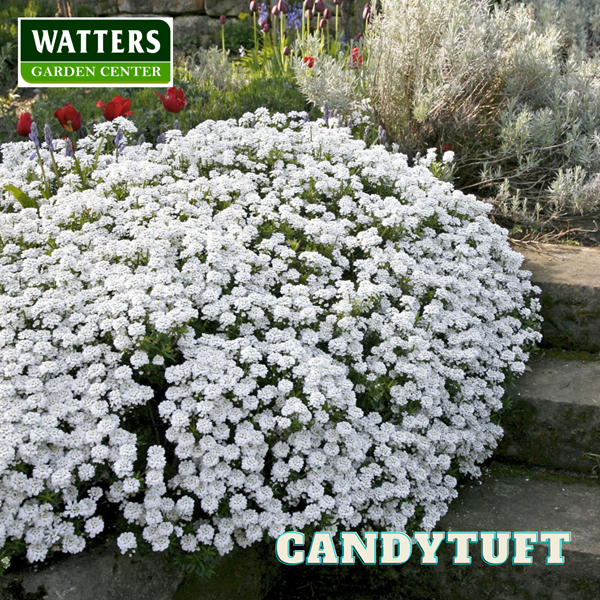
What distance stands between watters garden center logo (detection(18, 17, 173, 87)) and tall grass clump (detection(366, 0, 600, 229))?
1.83 meters

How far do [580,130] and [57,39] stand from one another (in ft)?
14.1

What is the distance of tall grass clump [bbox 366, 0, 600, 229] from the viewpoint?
5012 mm

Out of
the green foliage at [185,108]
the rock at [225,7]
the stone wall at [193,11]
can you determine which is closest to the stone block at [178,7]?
the stone wall at [193,11]

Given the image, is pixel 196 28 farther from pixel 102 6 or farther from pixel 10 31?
pixel 10 31

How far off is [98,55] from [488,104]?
10.3 ft

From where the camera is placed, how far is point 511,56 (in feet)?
17.4

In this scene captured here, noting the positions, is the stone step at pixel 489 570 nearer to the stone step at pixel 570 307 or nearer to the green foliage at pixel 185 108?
the stone step at pixel 570 307

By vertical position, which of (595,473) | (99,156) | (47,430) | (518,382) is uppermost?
(99,156)

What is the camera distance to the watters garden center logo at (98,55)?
5.89 metres

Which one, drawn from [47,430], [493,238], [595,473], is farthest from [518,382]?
[47,430]

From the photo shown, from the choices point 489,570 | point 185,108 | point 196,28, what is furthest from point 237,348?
point 196,28

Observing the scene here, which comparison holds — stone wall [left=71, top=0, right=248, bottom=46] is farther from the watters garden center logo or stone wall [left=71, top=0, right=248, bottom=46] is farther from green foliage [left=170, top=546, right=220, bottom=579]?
green foliage [left=170, top=546, right=220, bottom=579]

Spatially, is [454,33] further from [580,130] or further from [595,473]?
[595,473]

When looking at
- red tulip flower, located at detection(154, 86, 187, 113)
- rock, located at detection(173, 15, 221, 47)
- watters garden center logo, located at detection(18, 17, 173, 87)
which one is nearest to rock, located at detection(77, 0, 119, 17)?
rock, located at detection(173, 15, 221, 47)
